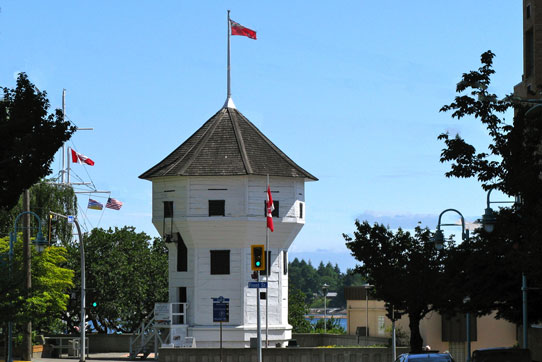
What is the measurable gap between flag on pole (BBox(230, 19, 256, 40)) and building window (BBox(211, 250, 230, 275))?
14.0 m

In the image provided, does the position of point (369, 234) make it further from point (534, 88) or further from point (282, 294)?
point (282, 294)

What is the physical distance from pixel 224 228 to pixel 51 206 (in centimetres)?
1720

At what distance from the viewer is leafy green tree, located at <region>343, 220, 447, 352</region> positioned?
47.3 m

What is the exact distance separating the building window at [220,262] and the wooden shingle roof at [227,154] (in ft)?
16.1

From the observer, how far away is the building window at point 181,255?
6538 centimetres

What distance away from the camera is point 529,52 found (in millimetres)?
49875

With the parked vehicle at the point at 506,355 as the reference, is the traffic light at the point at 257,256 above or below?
above

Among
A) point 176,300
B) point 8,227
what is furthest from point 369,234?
point 8,227

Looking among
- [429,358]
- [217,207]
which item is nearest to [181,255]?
[217,207]

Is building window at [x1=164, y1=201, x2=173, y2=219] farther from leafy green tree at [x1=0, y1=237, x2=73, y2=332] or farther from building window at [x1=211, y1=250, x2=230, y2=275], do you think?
leafy green tree at [x1=0, y1=237, x2=73, y2=332]

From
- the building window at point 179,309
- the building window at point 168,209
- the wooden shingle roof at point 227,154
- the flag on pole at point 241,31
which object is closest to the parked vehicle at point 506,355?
the wooden shingle roof at point 227,154

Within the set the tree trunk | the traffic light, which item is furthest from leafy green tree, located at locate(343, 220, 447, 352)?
the traffic light

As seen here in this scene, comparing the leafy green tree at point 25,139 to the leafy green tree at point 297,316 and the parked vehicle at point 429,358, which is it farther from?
the leafy green tree at point 297,316

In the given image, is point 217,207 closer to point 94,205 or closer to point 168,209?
point 168,209
